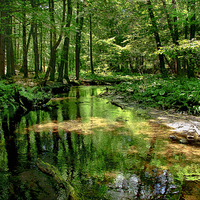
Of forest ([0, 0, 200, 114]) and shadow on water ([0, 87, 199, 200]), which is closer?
shadow on water ([0, 87, 199, 200])

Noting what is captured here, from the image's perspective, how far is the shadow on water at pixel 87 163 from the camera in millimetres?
2400

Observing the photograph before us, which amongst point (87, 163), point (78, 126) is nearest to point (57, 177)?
point (87, 163)

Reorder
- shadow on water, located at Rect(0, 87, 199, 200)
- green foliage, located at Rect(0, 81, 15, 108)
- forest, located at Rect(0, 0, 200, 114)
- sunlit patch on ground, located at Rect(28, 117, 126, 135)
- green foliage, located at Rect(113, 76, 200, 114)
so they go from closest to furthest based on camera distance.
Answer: shadow on water, located at Rect(0, 87, 199, 200)
sunlit patch on ground, located at Rect(28, 117, 126, 135)
green foliage, located at Rect(113, 76, 200, 114)
green foliage, located at Rect(0, 81, 15, 108)
forest, located at Rect(0, 0, 200, 114)

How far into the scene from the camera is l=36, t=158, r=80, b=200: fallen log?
2195 mm

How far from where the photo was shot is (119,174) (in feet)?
9.27

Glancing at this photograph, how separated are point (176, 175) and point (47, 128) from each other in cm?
373

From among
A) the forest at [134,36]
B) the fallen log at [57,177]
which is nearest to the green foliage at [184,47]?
the forest at [134,36]

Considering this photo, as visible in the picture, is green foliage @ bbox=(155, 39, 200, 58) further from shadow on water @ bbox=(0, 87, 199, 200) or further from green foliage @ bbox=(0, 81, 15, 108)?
green foliage @ bbox=(0, 81, 15, 108)

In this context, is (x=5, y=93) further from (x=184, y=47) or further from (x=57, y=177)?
(x=184, y=47)

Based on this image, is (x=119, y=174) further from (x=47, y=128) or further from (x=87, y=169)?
(x=47, y=128)

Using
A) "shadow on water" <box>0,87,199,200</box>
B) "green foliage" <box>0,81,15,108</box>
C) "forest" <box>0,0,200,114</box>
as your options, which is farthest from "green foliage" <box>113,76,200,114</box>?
"green foliage" <box>0,81,15,108</box>

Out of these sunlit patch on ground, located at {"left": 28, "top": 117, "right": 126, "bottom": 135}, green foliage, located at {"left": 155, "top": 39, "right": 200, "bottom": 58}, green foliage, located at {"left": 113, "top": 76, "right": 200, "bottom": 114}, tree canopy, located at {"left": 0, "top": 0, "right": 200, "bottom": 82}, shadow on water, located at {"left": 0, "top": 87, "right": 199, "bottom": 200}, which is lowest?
shadow on water, located at {"left": 0, "top": 87, "right": 199, "bottom": 200}

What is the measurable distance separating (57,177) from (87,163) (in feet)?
2.30

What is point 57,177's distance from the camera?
8.55ft
